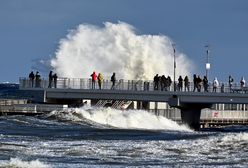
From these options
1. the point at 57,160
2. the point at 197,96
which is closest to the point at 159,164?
the point at 57,160

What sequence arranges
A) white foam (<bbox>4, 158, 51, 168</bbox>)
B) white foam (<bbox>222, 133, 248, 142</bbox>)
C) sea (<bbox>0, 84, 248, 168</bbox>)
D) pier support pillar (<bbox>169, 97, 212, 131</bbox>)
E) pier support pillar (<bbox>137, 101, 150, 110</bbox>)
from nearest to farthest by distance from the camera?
white foam (<bbox>4, 158, 51, 168</bbox>) < sea (<bbox>0, 84, 248, 168</bbox>) < white foam (<bbox>222, 133, 248, 142</bbox>) < pier support pillar (<bbox>169, 97, 212, 131</bbox>) < pier support pillar (<bbox>137, 101, 150, 110</bbox>)

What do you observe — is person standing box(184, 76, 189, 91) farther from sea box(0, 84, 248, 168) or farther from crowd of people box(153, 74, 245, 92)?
sea box(0, 84, 248, 168)

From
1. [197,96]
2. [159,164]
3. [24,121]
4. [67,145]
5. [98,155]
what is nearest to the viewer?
[159,164]

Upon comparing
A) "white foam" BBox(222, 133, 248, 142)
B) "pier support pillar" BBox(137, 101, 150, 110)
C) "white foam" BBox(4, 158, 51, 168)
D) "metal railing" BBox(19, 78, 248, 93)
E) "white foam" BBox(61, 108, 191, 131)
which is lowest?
"white foam" BBox(4, 158, 51, 168)

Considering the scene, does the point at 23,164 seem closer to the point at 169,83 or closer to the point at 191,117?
the point at 169,83

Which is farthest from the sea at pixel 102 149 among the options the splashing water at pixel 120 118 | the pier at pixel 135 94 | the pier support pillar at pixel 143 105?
the pier support pillar at pixel 143 105

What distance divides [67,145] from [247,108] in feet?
275

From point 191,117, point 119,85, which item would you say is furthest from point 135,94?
point 191,117

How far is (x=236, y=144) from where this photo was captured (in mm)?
45344

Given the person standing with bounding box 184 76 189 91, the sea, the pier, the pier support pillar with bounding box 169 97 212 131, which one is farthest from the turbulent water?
the pier support pillar with bounding box 169 97 212 131

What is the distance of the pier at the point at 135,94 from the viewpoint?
8050 centimetres

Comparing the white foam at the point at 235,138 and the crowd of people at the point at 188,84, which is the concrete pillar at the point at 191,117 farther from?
the white foam at the point at 235,138

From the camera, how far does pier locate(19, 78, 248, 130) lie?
80500mm

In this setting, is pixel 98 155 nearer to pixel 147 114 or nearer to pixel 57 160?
pixel 57 160
